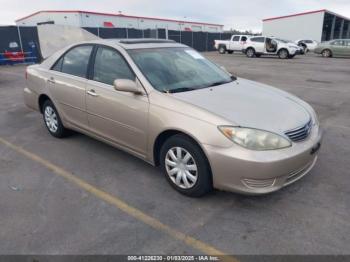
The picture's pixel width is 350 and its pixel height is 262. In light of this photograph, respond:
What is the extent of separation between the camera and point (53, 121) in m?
5.05

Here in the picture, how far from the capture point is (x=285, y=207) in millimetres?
3098

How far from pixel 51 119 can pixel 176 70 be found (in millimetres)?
2494

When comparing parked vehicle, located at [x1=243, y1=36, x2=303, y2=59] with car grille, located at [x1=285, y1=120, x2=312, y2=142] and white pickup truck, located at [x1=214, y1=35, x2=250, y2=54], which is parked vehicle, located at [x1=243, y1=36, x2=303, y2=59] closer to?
white pickup truck, located at [x1=214, y1=35, x2=250, y2=54]

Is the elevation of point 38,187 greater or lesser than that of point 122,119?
Result: lesser

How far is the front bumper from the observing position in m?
2.75

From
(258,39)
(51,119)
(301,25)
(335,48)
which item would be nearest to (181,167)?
(51,119)

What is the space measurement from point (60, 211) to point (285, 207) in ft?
7.44

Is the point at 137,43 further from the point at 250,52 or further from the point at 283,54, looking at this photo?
the point at 250,52

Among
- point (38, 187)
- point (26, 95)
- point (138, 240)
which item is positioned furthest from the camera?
point (26, 95)

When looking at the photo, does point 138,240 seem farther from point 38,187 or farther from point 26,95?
point 26,95

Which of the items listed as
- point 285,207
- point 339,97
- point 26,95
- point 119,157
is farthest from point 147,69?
point 339,97

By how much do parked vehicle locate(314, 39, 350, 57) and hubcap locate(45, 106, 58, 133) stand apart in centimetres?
2552

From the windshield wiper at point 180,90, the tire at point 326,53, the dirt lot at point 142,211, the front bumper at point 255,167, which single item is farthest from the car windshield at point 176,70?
the tire at point 326,53

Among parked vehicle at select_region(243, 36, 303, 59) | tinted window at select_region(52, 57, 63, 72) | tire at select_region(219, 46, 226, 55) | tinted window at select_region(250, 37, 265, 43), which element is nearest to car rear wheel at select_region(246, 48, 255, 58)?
parked vehicle at select_region(243, 36, 303, 59)
